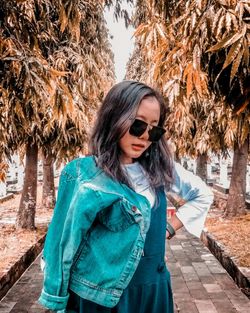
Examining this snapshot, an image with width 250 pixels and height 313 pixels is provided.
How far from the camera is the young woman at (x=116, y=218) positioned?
Result: 1.73 m

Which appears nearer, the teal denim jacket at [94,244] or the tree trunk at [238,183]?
the teal denim jacket at [94,244]

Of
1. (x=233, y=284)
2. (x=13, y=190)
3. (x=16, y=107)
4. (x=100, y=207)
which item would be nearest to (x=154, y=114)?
(x=100, y=207)

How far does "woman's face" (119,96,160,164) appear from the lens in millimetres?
1923

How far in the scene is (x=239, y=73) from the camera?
159 inches

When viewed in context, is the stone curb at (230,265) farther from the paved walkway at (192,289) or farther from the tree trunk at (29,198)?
the tree trunk at (29,198)

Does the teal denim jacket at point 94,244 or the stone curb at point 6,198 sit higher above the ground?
the teal denim jacket at point 94,244

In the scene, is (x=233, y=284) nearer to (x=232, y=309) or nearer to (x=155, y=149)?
(x=232, y=309)

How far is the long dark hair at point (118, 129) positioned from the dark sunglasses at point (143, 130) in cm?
3

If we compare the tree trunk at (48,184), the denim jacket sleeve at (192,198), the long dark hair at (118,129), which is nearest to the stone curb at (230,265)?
the denim jacket sleeve at (192,198)

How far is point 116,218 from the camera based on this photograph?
5.72ft

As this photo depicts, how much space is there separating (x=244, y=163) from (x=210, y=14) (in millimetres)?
6878

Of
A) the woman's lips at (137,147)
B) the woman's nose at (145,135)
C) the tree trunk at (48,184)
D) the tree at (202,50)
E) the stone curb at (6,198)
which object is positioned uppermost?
the tree at (202,50)

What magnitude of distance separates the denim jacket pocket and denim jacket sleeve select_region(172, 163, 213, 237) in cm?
41

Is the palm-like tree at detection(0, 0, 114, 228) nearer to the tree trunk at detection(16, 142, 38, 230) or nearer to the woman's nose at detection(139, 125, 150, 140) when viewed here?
the tree trunk at detection(16, 142, 38, 230)
